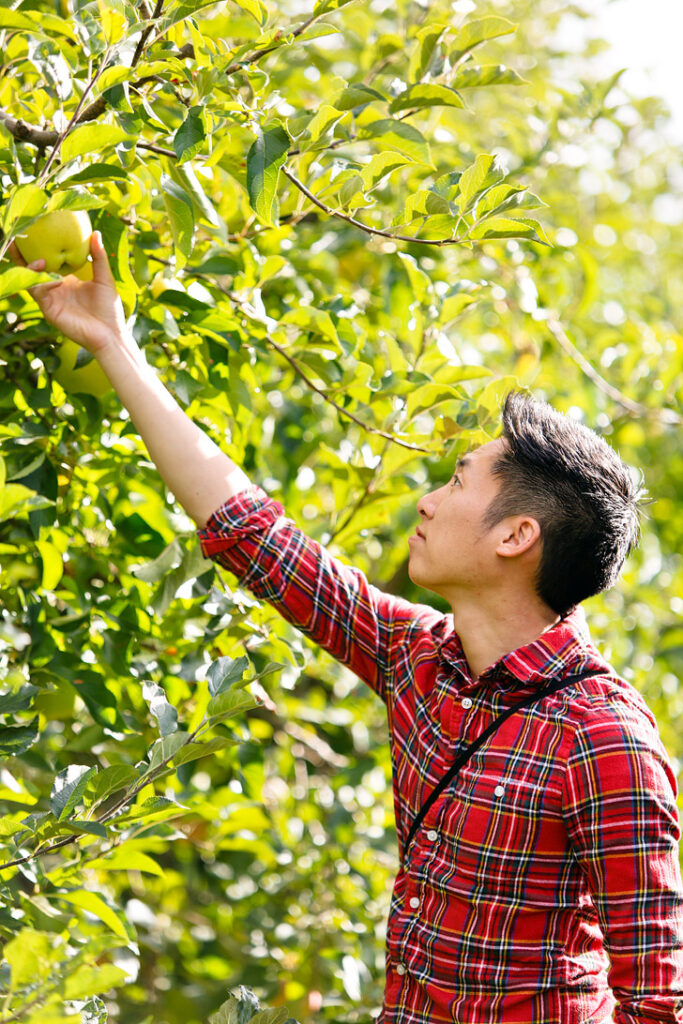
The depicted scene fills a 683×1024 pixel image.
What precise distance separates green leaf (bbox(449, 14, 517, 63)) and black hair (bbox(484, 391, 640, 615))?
1.56ft

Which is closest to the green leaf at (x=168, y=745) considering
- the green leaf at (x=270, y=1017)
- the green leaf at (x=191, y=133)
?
the green leaf at (x=270, y=1017)

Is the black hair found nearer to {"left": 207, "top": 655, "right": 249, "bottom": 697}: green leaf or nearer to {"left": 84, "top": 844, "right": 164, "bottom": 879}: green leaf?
{"left": 207, "top": 655, "right": 249, "bottom": 697}: green leaf

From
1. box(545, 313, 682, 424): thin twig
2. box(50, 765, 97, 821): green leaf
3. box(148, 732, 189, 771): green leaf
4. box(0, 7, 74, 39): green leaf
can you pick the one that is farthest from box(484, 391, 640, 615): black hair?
box(545, 313, 682, 424): thin twig

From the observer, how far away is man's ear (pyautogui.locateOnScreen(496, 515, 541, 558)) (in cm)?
127

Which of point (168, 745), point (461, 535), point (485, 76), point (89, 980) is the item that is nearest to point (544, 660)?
point (461, 535)

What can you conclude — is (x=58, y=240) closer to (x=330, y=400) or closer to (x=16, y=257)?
(x=16, y=257)

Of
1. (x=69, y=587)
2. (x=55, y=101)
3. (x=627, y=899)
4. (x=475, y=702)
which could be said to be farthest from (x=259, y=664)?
(x=55, y=101)

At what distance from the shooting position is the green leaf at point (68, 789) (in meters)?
1.09

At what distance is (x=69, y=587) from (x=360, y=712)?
0.96 meters

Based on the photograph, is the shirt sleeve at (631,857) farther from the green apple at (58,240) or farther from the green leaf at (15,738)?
the green apple at (58,240)

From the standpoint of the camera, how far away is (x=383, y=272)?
1.93 metres

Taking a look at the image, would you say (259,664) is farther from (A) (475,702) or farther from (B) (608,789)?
(B) (608,789)

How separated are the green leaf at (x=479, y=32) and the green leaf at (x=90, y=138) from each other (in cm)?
54

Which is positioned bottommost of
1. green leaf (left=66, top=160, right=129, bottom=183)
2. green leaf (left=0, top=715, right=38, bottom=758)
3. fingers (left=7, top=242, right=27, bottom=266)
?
green leaf (left=0, top=715, right=38, bottom=758)
